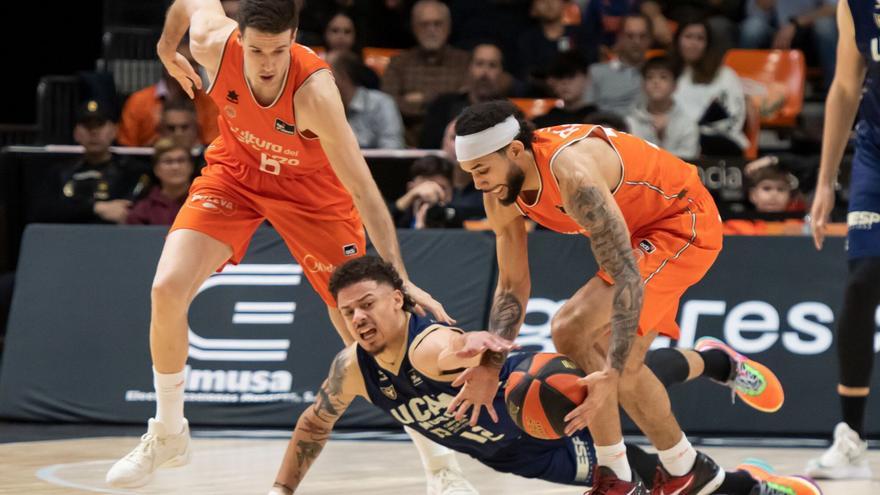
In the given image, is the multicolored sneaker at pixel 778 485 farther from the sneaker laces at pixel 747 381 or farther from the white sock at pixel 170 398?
the white sock at pixel 170 398

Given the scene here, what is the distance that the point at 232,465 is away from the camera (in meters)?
6.94

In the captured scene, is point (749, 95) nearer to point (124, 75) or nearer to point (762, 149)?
point (762, 149)

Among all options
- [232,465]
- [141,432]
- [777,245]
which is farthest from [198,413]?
[777,245]

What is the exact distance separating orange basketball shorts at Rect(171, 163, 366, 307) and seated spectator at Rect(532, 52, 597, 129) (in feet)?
14.2

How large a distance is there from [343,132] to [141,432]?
11.3 feet

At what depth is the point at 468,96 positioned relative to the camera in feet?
34.4

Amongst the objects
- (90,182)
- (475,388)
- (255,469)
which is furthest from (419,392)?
(90,182)

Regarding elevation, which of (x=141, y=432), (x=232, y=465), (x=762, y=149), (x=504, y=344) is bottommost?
(x=141, y=432)

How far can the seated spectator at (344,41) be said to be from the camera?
11.1 m

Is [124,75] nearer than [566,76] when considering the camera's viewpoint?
No

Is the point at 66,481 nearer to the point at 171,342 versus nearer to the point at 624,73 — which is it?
the point at 171,342

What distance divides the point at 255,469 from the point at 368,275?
7.10ft

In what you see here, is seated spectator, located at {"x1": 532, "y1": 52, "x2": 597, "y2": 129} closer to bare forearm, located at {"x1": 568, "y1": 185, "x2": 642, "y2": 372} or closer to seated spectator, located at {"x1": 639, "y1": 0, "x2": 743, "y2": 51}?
seated spectator, located at {"x1": 639, "y1": 0, "x2": 743, "y2": 51}

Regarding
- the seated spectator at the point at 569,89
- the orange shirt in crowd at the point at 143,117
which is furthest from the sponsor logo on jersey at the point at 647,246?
the orange shirt in crowd at the point at 143,117
